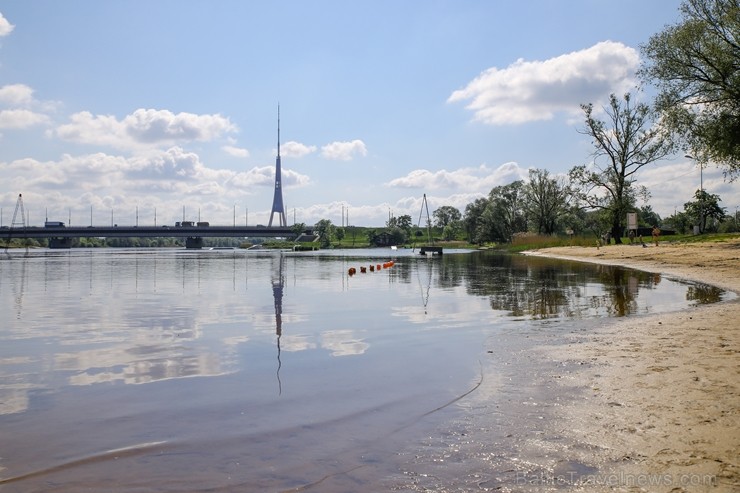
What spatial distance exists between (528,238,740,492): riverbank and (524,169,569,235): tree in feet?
349

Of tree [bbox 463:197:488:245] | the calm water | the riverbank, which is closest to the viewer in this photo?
the riverbank

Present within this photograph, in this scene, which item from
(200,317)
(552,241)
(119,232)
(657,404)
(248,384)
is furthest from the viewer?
(119,232)

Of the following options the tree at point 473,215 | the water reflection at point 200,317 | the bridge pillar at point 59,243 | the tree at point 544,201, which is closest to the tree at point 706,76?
the water reflection at point 200,317

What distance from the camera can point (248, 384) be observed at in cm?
934

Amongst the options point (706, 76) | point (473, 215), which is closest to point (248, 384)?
point (706, 76)

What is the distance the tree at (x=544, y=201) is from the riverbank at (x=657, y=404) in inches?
4192

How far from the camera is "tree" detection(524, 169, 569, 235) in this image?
116 metres

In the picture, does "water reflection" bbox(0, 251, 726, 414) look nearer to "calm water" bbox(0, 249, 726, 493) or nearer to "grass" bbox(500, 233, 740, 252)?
"calm water" bbox(0, 249, 726, 493)

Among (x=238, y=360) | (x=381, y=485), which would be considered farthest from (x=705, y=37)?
(x=381, y=485)

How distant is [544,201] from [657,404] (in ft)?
380

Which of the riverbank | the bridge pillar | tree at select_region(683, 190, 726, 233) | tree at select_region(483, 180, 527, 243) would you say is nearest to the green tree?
tree at select_region(683, 190, 726, 233)

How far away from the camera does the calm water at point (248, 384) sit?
583cm

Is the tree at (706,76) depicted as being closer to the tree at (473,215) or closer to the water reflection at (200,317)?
the water reflection at (200,317)

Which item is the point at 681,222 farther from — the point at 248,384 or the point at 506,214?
the point at 248,384
